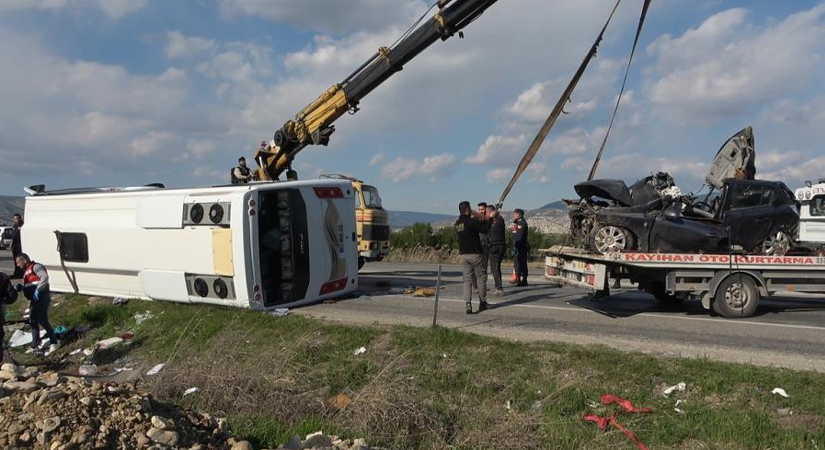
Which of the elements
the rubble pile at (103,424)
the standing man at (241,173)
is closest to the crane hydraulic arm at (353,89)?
the standing man at (241,173)

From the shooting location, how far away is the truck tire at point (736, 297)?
970 centimetres

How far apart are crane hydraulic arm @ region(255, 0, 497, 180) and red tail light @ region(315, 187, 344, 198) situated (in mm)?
3152

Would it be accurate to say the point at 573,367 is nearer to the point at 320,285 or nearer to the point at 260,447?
the point at 260,447

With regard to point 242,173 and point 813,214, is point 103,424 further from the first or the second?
point 813,214

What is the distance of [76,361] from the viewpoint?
10109mm

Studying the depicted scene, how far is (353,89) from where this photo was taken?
46.3 ft

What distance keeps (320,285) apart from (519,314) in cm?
377

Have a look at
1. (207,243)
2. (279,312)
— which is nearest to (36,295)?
(207,243)

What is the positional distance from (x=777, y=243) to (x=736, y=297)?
1379 mm

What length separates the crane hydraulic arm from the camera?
1220cm

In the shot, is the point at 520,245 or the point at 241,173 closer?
the point at 520,245

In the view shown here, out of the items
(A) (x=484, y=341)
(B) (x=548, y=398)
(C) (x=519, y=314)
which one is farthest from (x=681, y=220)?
(B) (x=548, y=398)

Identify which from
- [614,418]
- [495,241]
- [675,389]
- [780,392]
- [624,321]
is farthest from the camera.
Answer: [495,241]

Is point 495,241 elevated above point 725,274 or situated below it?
above
